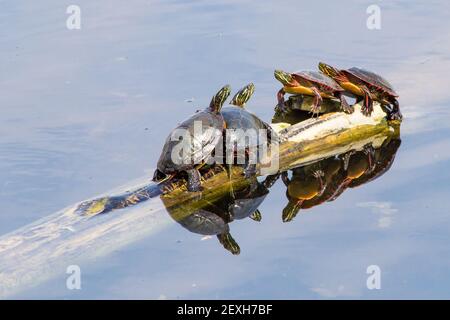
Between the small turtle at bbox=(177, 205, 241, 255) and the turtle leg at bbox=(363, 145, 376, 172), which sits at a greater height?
the turtle leg at bbox=(363, 145, 376, 172)

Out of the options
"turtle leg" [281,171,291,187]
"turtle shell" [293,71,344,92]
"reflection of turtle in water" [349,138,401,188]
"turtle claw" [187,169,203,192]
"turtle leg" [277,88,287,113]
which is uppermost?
"turtle shell" [293,71,344,92]

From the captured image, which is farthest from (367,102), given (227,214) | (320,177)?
(227,214)

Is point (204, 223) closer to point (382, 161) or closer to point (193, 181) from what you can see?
point (193, 181)

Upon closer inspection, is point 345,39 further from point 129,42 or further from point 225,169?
point 225,169

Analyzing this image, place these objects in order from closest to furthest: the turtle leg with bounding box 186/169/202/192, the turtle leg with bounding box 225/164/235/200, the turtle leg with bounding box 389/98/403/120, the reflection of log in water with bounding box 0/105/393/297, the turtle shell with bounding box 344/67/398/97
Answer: the reflection of log in water with bounding box 0/105/393/297, the turtle leg with bounding box 186/169/202/192, the turtle leg with bounding box 225/164/235/200, the turtle shell with bounding box 344/67/398/97, the turtle leg with bounding box 389/98/403/120

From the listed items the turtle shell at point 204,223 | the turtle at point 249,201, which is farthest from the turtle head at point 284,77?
the turtle shell at point 204,223

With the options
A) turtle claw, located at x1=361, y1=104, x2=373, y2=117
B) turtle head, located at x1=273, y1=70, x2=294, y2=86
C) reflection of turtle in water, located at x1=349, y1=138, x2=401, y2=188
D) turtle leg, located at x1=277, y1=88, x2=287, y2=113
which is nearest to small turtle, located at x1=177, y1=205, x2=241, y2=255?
reflection of turtle in water, located at x1=349, y1=138, x2=401, y2=188

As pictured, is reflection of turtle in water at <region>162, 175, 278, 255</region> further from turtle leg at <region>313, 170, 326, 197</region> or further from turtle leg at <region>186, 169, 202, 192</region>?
turtle leg at <region>313, 170, 326, 197</region>
